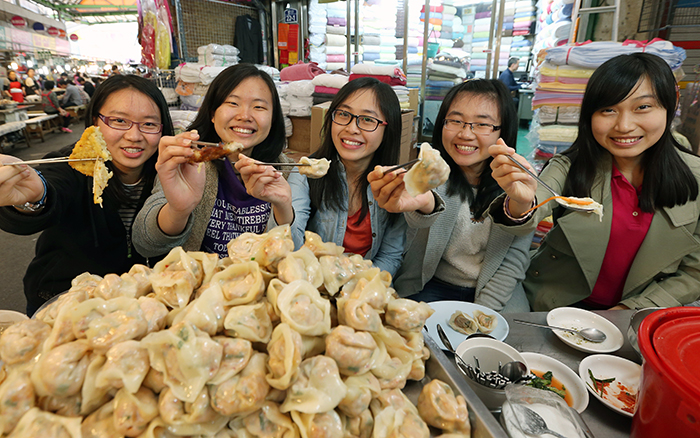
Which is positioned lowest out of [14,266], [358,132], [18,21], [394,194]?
[14,266]

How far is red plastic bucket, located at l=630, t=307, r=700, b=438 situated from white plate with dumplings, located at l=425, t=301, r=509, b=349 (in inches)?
22.6

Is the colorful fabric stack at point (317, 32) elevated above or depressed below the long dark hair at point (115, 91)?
above

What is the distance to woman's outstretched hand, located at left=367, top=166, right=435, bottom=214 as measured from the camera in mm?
1631

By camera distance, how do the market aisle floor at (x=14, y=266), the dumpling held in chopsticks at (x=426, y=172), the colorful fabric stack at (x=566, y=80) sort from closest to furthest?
the dumpling held in chopsticks at (x=426, y=172) → the colorful fabric stack at (x=566, y=80) → the market aisle floor at (x=14, y=266)

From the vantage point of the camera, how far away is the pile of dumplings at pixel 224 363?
2.35 ft

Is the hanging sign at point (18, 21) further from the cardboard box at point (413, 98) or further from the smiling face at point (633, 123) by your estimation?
the smiling face at point (633, 123)

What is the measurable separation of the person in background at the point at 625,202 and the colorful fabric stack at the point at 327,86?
124 inches

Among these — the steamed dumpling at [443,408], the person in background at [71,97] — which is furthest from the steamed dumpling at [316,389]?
the person in background at [71,97]

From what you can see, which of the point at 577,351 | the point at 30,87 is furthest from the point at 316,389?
the point at 30,87

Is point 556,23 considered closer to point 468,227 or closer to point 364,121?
point 468,227

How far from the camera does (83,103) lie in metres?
16.3

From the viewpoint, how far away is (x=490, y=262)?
87.4 inches

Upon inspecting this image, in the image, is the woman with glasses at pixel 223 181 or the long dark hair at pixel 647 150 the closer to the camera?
the woman with glasses at pixel 223 181

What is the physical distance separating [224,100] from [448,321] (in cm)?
176
